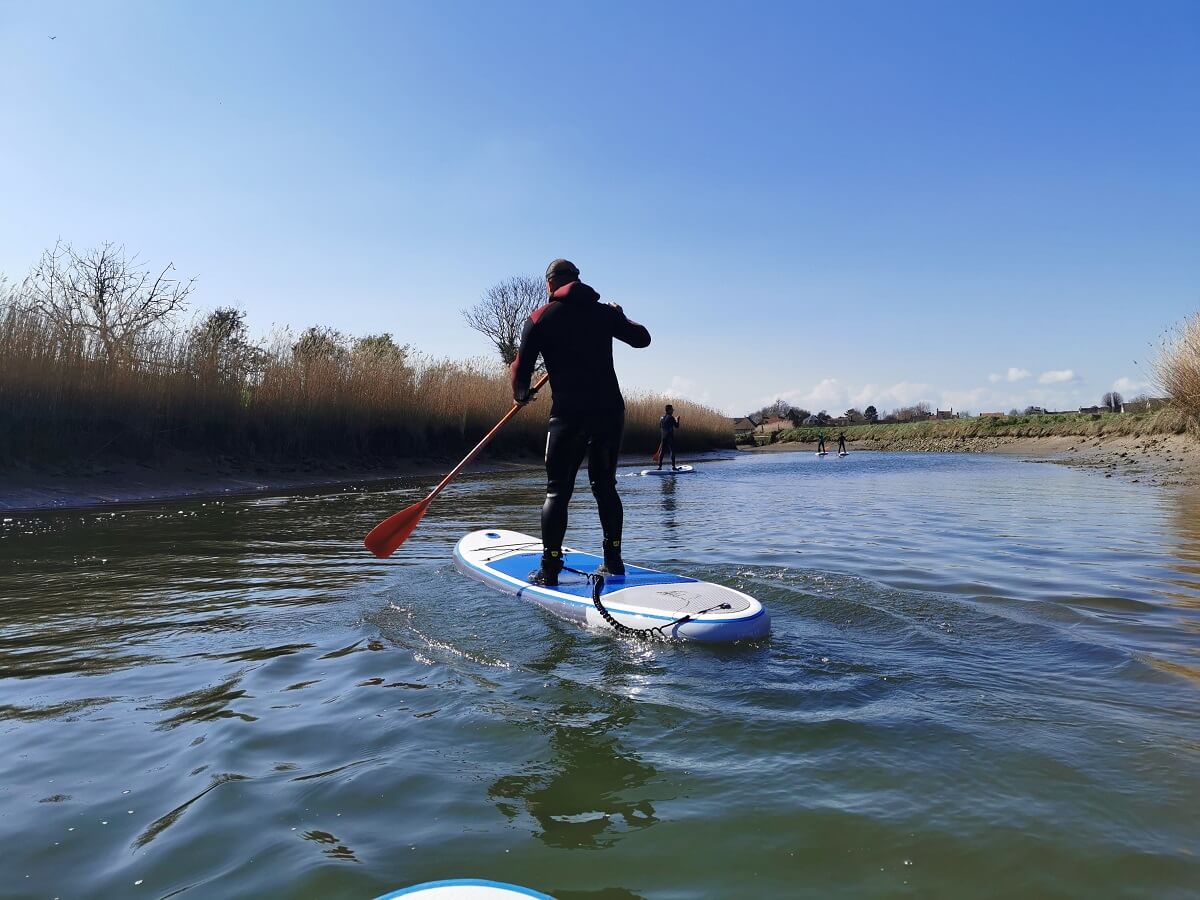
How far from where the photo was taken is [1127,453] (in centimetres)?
1814

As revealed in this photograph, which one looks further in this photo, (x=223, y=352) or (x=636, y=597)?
(x=223, y=352)

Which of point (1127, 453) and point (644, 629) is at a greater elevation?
point (1127, 453)

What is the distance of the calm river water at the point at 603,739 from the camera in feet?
5.85

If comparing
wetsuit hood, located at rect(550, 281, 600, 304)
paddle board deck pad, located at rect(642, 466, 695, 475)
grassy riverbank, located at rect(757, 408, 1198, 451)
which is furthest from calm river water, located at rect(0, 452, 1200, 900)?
grassy riverbank, located at rect(757, 408, 1198, 451)

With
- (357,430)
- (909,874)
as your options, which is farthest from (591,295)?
(357,430)

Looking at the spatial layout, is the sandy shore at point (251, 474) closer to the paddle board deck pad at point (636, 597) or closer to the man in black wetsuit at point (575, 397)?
the paddle board deck pad at point (636, 597)

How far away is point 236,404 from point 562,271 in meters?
13.0

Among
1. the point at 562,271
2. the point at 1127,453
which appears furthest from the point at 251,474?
the point at 1127,453

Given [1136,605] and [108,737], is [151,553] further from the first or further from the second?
[1136,605]

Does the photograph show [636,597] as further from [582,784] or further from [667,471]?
[667,471]

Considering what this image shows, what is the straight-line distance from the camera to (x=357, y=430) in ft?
61.8

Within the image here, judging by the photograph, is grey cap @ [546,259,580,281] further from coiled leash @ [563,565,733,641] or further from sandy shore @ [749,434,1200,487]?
sandy shore @ [749,434,1200,487]

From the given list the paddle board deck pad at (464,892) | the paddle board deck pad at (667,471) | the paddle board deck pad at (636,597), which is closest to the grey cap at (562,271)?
the paddle board deck pad at (636,597)

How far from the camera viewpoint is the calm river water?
178 cm
